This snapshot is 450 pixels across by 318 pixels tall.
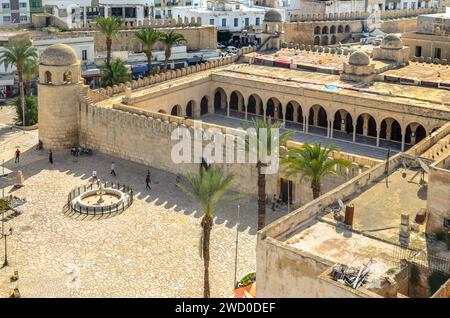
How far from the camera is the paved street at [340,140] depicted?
43269 mm

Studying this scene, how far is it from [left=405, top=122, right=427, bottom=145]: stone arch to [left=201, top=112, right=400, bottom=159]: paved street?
3.50 feet

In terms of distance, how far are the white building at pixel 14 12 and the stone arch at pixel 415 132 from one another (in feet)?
155

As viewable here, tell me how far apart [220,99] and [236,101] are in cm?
136

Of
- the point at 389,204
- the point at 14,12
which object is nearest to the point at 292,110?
the point at 389,204

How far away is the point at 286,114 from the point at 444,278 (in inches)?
1218

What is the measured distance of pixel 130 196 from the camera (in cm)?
3550

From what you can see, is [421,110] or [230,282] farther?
[421,110]

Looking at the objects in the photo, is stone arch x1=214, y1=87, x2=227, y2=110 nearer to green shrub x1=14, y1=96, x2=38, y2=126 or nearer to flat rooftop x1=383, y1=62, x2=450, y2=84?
flat rooftop x1=383, y1=62, x2=450, y2=84

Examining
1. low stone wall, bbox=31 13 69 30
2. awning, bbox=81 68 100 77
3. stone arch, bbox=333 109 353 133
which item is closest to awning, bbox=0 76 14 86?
awning, bbox=81 68 100 77

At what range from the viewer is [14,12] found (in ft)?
244

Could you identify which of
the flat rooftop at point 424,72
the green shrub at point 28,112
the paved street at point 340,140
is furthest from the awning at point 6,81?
the flat rooftop at point 424,72

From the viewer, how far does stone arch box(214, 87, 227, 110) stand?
52469mm

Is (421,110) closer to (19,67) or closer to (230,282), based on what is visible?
(230,282)

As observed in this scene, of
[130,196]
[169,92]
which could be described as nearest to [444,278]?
[130,196]
